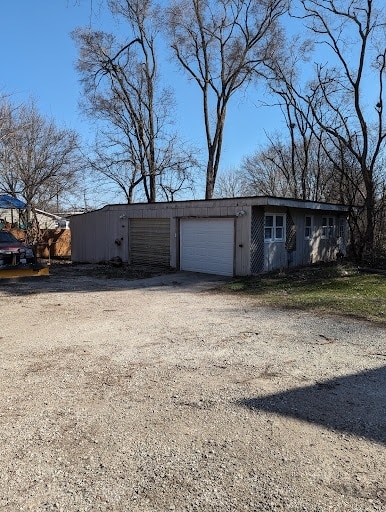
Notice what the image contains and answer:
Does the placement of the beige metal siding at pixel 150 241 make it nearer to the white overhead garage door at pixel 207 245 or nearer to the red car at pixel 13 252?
Result: the white overhead garage door at pixel 207 245

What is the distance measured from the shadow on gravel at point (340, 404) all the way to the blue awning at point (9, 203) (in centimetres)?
2211

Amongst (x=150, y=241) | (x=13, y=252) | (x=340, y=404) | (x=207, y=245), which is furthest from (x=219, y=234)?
(x=340, y=404)

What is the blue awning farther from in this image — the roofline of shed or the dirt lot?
the dirt lot

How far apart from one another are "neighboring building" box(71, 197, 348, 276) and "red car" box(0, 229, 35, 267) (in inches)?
217

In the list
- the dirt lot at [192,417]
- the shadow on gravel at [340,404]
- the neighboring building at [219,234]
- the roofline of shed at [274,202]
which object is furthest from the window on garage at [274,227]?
the shadow on gravel at [340,404]

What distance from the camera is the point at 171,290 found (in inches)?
490

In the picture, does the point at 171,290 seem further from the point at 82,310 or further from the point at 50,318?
the point at 50,318

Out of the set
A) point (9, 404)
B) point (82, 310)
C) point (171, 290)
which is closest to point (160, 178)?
point (171, 290)

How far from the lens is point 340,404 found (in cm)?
420

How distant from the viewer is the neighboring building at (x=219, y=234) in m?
15.1

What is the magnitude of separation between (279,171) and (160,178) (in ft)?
38.0

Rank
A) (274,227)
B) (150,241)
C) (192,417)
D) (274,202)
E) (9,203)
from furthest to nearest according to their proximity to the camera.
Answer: (9,203) < (150,241) < (274,227) < (274,202) < (192,417)

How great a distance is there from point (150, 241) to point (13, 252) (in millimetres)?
6085

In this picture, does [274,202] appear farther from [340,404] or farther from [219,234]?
[340,404]
